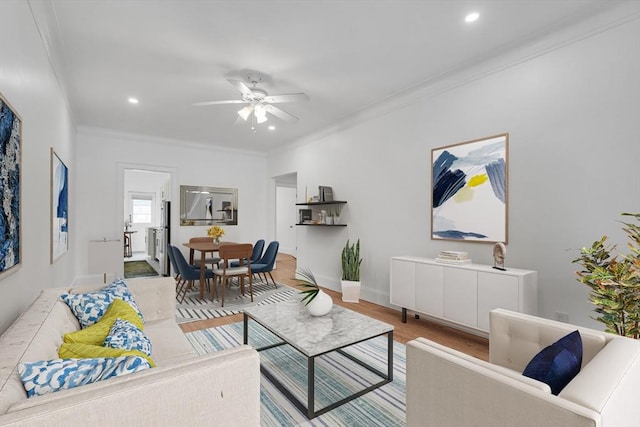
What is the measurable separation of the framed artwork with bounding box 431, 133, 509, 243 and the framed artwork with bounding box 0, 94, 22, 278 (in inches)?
138

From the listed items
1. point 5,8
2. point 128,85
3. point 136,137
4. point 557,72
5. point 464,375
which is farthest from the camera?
point 136,137

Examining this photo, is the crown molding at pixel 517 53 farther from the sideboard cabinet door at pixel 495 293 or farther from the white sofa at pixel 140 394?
the white sofa at pixel 140 394

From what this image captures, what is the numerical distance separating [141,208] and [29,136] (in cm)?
915

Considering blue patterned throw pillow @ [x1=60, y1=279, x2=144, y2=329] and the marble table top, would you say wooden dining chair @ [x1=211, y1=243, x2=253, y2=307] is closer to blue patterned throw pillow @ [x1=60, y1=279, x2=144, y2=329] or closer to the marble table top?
the marble table top

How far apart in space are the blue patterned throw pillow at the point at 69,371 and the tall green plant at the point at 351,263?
11.4 feet

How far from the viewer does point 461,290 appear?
2.90m

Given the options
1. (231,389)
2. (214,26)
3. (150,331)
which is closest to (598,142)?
(231,389)

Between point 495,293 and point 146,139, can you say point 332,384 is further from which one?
point 146,139

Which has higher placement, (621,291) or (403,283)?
(621,291)

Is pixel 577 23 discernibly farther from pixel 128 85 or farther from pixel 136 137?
pixel 136 137

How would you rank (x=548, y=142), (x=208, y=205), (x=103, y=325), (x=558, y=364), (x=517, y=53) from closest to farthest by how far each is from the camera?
(x=558, y=364) → (x=103, y=325) → (x=548, y=142) → (x=517, y=53) → (x=208, y=205)

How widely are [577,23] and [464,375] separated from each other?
297 centimetres

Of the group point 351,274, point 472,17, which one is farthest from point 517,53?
point 351,274

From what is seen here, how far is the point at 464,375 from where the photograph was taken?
1.11 metres
